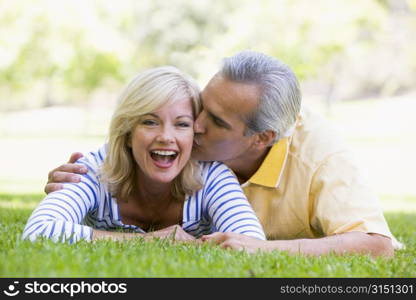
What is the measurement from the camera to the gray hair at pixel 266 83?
183 inches

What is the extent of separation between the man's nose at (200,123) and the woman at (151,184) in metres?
0.04

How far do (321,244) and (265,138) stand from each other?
1.04 metres

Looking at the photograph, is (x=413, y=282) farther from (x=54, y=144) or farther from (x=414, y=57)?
(x=414, y=57)

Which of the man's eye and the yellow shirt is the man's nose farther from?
the yellow shirt

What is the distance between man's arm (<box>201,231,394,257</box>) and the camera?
3.95 meters

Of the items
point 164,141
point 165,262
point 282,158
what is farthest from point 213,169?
point 165,262

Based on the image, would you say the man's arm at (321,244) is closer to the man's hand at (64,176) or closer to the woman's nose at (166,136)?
the woman's nose at (166,136)

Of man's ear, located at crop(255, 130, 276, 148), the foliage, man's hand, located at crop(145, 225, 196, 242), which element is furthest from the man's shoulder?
the foliage

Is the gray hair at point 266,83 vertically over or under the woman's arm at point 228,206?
over

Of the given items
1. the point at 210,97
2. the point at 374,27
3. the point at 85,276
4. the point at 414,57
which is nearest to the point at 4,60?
the point at 374,27

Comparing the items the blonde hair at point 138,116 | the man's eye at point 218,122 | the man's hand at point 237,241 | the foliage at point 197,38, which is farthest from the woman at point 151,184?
the foliage at point 197,38

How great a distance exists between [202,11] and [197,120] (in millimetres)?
32635

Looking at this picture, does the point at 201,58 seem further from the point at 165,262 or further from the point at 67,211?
the point at 165,262

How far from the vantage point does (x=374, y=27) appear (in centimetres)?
2522
